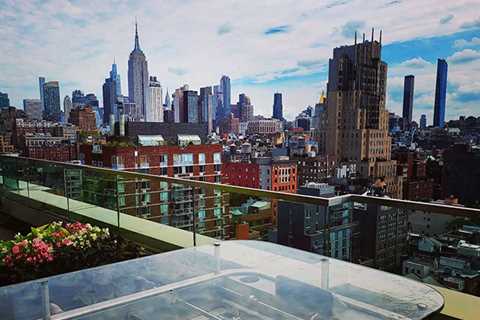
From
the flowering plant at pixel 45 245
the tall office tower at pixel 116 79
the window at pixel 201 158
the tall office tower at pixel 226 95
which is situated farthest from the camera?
the window at pixel 201 158

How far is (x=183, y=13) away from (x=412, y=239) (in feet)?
32.7

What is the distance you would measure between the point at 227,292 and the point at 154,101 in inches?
787

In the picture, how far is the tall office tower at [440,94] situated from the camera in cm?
1316

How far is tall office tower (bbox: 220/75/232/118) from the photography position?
23.7 meters

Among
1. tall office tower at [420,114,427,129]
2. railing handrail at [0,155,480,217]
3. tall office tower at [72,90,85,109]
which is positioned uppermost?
tall office tower at [72,90,85,109]

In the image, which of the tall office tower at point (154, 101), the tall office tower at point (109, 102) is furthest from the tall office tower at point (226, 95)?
the tall office tower at point (109, 102)

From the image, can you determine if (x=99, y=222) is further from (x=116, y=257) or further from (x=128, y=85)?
(x=128, y=85)

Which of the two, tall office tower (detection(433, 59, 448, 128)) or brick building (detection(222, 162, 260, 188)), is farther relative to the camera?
brick building (detection(222, 162, 260, 188))

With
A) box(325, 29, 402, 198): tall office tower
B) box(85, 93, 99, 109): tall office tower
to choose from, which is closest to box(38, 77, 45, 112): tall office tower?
box(85, 93, 99, 109): tall office tower

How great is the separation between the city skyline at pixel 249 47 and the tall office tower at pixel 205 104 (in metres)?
1.59

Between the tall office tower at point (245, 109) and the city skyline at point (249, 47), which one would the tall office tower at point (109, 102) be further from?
the tall office tower at point (245, 109)

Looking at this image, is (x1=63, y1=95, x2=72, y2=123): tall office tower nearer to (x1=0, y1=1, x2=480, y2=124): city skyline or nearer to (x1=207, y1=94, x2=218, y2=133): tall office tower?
(x1=0, y1=1, x2=480, y2=124): city skyline

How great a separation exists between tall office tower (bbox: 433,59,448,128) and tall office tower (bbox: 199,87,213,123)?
13.3 metres

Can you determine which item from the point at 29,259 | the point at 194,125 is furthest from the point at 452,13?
the point at 29,259
